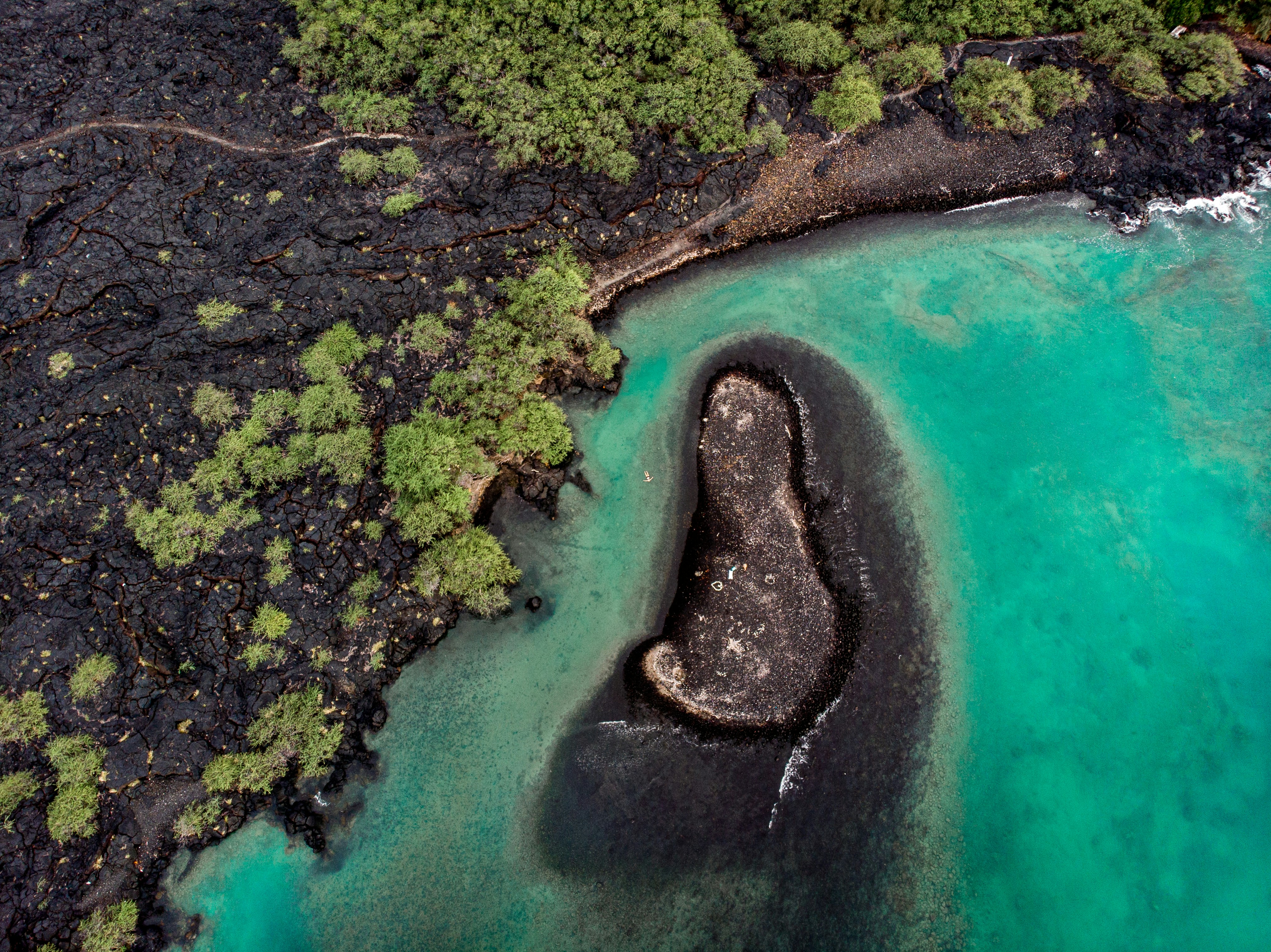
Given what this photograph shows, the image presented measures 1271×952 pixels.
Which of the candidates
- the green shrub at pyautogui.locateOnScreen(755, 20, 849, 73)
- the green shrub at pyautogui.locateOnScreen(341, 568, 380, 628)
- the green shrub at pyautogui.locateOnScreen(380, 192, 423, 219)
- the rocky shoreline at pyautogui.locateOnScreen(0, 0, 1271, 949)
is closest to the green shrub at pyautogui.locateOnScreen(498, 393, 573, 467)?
the rocky shoreline at pyautogui.locateOnScreen(0, 0, 1271, 949)

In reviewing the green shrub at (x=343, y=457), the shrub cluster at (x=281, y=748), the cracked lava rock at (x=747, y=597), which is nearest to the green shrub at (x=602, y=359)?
the cracked lava rock at (x=747, y=597)

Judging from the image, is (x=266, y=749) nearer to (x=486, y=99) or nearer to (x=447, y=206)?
(x=447, y=206)

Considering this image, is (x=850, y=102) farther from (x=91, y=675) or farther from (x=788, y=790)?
(x=91, y=675)

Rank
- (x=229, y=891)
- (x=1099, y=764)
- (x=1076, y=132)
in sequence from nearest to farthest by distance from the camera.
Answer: (x=229, y=891) < (x=1099, y=764) < (x=1076, y=132)

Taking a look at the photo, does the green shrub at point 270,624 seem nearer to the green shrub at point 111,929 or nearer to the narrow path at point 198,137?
the green shrub at point 111,929

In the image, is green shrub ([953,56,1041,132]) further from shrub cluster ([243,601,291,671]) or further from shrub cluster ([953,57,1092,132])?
shrub cluster ([243,601,291,671])

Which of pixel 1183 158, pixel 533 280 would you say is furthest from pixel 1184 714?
pixel 533 280
